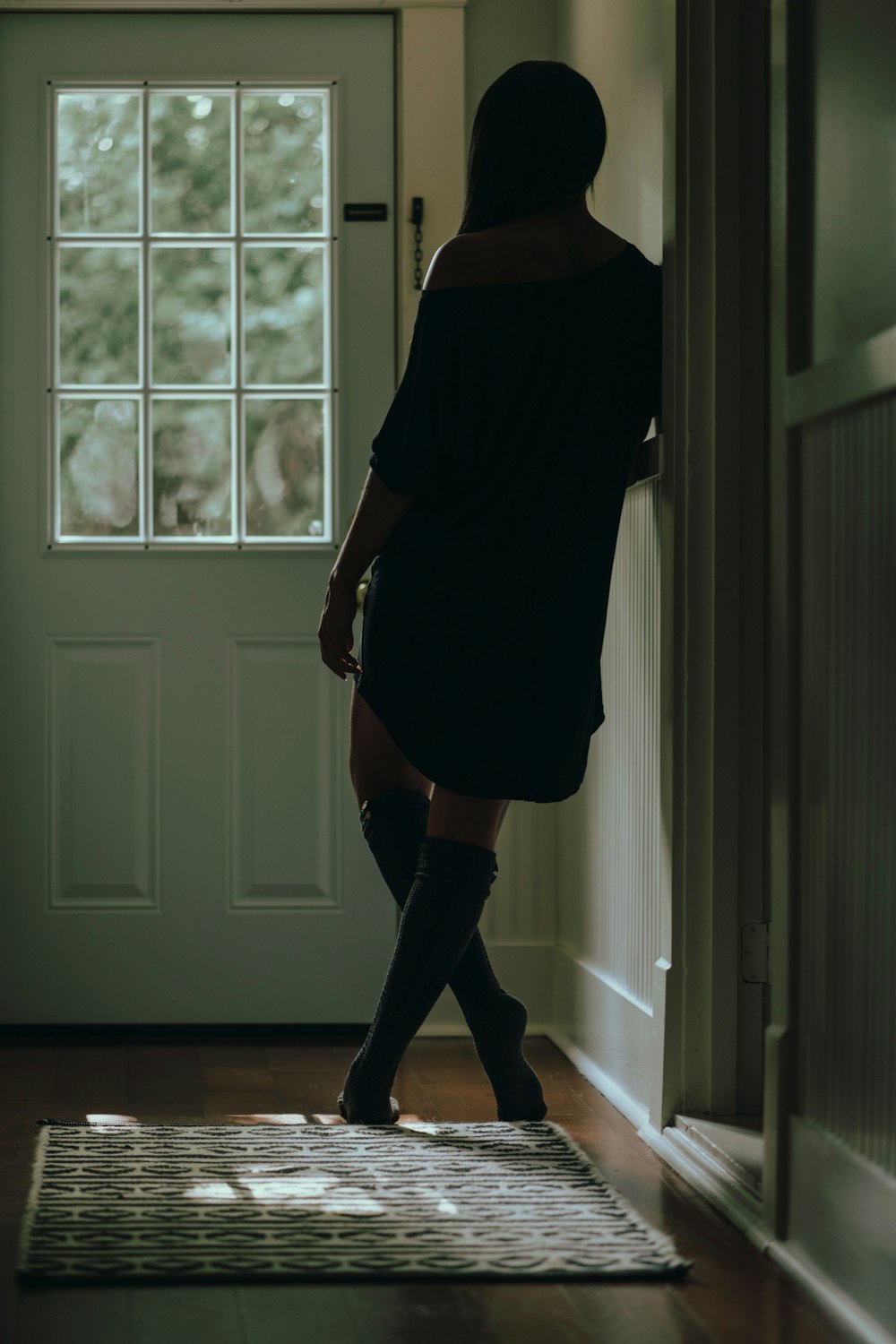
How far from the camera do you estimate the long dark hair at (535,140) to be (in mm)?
2076

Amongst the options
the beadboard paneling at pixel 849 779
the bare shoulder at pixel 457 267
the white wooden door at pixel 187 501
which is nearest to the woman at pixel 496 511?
the bare shoulder at pixel 457 267

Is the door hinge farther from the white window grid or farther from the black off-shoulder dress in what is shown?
the white window grid

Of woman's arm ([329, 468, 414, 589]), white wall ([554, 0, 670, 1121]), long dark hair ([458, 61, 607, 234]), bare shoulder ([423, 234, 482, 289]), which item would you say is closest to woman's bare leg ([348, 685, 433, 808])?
woman's arm ([329, 468, 414, 589])

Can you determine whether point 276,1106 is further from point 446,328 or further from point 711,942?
point 446,328

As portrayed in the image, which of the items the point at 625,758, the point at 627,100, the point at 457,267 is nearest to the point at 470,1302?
the point at 625,758

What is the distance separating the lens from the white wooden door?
2965mm

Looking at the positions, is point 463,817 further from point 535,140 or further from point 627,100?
point 627,100

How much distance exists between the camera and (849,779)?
59.6 inches

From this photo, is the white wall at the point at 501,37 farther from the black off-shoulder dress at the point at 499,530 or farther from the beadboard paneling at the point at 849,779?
the beadboard paneling at the point at 849,779

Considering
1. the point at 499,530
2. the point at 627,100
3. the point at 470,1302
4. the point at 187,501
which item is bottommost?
the point at 470,1302

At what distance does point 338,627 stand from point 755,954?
26.9 inches

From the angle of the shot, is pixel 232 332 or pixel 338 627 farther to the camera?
pixel 232 332

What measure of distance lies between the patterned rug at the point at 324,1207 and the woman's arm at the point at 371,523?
28.1 inches

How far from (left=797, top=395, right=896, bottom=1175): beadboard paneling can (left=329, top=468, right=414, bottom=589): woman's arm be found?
604mm
